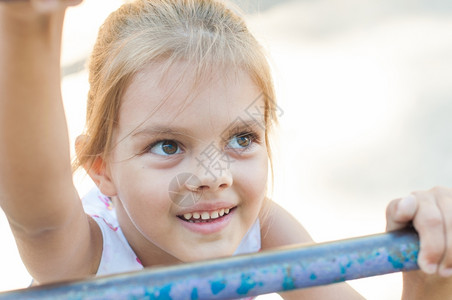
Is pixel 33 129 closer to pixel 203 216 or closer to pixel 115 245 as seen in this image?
pixel 203 216

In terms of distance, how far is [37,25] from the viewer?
0.43 m

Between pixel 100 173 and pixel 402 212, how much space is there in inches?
16.4

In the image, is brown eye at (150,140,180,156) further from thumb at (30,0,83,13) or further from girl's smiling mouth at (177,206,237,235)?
thumb at (30,0,83,13)

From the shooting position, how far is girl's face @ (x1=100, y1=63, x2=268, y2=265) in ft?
2.31

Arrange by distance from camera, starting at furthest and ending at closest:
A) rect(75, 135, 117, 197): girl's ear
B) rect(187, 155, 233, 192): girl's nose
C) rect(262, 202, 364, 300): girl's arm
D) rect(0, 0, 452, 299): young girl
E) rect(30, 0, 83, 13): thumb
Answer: rect(262, 202, 364, 300): girl's arm → rect(75, 135, 117, 197): girl's ear → rect(187, 155, 233, 192): girl's nose → rect(0, 0, 452, 299): young girl → rect(30, 0, 83, 13): thumb

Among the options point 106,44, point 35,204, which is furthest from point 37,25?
point 106,44

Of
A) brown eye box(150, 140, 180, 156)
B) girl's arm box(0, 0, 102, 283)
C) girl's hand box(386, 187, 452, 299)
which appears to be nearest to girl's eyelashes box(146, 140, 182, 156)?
brown eye box(150, 140, 180, 156)

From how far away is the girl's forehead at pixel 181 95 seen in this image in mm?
705

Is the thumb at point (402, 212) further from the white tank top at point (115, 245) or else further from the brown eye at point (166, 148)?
the white tank top at point (115, 245)

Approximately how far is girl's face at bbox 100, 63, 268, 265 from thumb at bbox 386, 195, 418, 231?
21 centimetres

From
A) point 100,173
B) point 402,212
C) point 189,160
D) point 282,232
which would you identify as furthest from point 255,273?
point 282,232

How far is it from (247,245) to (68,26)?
5.25ft

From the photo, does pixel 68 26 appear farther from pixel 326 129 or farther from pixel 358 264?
pixel 358 264

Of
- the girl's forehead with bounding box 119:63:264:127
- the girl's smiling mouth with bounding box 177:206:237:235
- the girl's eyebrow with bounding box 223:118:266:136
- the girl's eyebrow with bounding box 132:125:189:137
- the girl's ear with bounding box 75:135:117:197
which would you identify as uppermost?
the girl's forehead with bounding box 119:63:264:127
